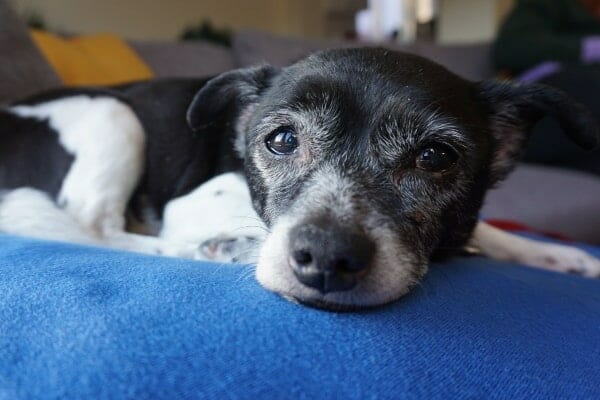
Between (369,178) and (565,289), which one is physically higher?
(369,178)

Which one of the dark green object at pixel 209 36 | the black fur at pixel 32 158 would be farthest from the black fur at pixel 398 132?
the dark green object at pixel 209 36

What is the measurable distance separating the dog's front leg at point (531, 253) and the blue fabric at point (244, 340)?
0.70 meters

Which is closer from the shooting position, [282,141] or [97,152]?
[282,141]

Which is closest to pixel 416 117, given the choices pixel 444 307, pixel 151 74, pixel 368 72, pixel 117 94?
pixel 368 72

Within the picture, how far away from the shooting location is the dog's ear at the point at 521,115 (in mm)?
1314

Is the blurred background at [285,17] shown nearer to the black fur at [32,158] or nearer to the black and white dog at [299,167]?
the black fur at [32,158]

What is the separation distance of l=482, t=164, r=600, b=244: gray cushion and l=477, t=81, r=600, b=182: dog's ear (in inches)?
44.4

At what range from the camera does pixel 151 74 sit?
3375 millimetres

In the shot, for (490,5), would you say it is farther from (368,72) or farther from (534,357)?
(534,357)

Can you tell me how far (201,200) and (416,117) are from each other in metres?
0.74

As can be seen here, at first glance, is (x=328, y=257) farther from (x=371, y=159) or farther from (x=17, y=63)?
Result: (x=17, y=63)

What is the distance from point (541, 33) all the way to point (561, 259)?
11.1 feet

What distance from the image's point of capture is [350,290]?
2.93ft

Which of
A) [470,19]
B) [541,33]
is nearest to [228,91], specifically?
[541,33]
